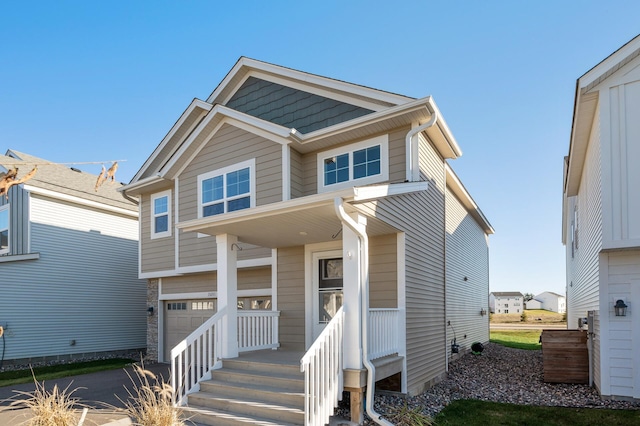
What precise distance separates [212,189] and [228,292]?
3.91 m

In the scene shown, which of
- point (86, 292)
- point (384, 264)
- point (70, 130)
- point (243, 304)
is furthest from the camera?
point (86, 292)

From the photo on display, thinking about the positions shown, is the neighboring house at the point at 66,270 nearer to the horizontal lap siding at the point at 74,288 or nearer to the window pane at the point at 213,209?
the horizontal lap siding at the point at 74,288

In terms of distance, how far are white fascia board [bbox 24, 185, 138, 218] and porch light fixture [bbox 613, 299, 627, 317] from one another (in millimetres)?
15151

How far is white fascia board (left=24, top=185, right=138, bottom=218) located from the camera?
43.9ft

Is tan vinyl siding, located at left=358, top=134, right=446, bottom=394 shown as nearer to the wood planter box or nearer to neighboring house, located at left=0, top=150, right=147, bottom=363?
the wood planter box

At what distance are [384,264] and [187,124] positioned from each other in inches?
301

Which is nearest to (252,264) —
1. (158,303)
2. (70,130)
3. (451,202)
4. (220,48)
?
(158,303)

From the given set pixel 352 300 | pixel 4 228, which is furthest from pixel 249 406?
pixel 4 228

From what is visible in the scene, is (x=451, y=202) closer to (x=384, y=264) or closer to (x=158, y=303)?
(x=384, y=264)

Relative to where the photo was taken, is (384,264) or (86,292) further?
(86,292)

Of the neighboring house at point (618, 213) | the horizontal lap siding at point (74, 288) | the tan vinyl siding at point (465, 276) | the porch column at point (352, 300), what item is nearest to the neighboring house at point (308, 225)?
the porch column at point (352, 300)

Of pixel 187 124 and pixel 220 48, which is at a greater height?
pixel 220 48

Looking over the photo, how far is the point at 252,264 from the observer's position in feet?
32.4

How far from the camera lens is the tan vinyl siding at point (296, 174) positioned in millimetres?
9074
